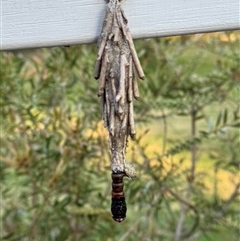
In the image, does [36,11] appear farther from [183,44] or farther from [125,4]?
[183,44]

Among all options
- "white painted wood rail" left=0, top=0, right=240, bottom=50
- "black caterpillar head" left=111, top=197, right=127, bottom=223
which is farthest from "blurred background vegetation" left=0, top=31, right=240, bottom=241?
"black caterpillar head" left=111, top=197, right=127, bottom=223

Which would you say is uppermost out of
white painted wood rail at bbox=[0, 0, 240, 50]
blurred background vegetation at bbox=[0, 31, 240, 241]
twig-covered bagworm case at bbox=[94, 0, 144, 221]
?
white painted wood rail at bbox=[0, 0, 240, 50]

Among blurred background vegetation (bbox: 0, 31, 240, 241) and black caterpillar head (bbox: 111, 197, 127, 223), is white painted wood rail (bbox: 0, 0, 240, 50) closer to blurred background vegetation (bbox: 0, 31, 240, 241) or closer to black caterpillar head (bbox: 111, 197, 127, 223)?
black caterpillar head (bbox: 111, 197, 127, 223)

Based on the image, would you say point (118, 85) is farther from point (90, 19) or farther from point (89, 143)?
point (89, 143)

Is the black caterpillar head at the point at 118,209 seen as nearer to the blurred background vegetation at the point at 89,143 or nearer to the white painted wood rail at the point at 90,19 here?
the white painted wood rail at the point at 90,19

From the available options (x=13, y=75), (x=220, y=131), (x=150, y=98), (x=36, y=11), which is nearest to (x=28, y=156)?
(x=13, y=75)

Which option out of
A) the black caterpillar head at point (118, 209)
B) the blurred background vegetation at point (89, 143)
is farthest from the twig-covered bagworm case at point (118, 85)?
the blurred background vegetation at point (89, 143)

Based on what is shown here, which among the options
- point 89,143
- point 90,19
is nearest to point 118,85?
point 90,19
